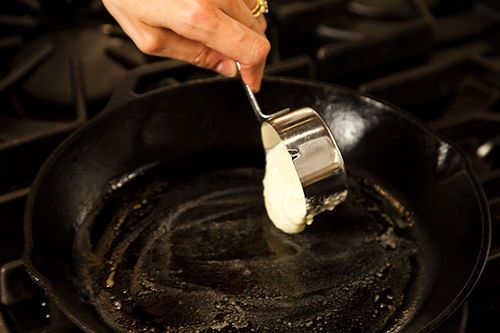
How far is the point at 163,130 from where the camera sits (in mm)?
958

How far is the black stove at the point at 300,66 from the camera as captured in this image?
89 cm

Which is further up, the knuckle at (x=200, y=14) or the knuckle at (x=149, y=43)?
the knuckle at (x=200, y=14)

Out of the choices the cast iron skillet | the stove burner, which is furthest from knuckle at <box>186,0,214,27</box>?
the stove burner

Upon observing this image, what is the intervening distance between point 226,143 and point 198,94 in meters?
0.09

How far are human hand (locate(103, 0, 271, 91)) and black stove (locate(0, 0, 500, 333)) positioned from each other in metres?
0.21

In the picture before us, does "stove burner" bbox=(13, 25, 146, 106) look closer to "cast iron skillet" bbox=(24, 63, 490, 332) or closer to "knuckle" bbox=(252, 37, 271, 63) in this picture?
"cast iron skillet" bbox=(24, 63, 490, 332)

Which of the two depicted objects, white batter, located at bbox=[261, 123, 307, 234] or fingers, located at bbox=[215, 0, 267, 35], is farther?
white batter, located at bbox=[261, 123, 307, 234]

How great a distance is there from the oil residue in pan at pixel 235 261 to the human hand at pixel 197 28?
211 millimetres

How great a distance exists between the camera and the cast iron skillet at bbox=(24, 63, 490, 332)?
0.76 m

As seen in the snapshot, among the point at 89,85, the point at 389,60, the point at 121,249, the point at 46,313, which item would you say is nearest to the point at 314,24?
the point at 389,60

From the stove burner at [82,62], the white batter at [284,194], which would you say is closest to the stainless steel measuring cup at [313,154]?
the white batter at [284,194]

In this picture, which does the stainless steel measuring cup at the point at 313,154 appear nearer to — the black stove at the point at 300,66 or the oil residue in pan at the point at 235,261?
the oil residue in pan at the point at 235,261

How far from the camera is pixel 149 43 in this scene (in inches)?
29.1

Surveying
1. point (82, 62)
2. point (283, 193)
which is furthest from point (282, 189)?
point (82, 62)
